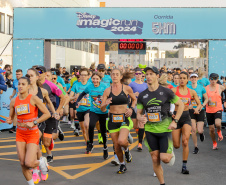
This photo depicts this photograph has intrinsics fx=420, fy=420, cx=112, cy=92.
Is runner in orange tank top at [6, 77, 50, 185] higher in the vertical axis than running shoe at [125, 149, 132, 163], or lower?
higher

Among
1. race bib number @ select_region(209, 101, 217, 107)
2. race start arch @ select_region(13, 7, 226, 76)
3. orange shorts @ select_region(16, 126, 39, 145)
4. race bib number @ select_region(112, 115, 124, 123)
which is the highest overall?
race start arch @ select_region(13, 7, 226, 76)

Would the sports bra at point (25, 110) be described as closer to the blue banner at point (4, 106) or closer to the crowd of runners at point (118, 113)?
the crowd of runners at point (118, 113)

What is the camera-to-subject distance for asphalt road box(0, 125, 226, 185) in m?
7.49

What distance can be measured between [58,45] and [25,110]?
132 feet

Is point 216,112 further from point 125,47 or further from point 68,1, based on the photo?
point 68,1

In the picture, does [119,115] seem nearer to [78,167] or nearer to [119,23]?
[78,167]

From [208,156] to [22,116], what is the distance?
209 inches

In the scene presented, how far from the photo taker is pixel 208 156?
10.2m

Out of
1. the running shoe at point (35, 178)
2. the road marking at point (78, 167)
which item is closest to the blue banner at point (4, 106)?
the road marking at point (78, 167)

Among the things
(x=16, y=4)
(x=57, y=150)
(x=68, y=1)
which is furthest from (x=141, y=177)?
(x=68, y=1)

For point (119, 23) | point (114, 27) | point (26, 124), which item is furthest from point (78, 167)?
point (119, 23)

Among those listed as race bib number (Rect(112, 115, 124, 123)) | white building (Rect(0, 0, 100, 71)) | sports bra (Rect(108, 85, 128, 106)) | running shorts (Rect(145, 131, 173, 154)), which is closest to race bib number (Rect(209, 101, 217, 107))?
sports bra (Rect(108, 85, 128, 106))

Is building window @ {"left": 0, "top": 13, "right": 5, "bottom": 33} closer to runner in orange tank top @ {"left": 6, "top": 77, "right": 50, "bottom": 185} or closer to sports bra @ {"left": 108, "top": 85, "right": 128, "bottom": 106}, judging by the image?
sports bra @ {"left": 108, "top": 85, "right": 128, "bottom": 106}

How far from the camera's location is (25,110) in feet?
21.5
